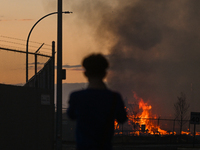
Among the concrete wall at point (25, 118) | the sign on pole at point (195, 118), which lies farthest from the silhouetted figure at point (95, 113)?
the sign on pole at point (195, 118)

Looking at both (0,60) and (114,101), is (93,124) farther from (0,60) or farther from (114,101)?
(0,60)

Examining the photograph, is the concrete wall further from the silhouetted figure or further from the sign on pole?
the sign on pole

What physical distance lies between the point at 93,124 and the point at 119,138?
41021 mm

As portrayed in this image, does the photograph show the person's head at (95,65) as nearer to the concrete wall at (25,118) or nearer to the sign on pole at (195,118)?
the concrete wall at (25,118)

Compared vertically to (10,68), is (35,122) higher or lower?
lower

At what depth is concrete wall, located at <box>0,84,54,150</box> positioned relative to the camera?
13.2m

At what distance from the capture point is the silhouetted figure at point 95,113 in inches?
154

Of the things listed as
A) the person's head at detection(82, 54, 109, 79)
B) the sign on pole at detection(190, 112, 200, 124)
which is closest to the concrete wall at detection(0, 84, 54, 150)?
the person's head at detection(82, 54, 109, 79)

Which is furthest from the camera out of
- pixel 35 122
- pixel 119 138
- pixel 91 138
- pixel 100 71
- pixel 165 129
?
pixel 165 129

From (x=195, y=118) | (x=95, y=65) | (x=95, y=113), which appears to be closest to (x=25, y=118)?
(x=95, y=65)

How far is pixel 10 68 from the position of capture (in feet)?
42.4

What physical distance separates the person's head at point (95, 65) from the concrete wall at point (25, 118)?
938cm

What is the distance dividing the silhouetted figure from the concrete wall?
948 cm

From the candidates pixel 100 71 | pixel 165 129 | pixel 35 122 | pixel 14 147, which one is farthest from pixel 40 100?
pixel 165 129
